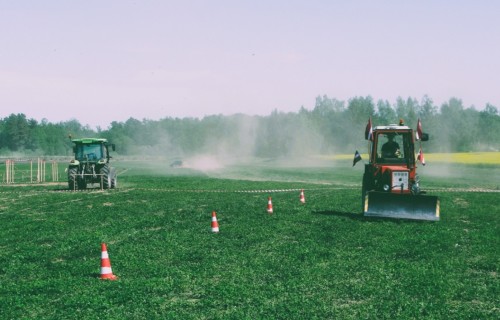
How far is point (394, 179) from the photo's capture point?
19.6 m

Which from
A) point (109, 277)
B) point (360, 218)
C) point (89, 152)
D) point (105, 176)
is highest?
point (89, 152)

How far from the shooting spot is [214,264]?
12172 mm

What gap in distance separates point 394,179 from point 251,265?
9.36m

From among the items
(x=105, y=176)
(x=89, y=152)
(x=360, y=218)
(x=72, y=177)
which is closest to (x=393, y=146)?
(x=360, y=218)

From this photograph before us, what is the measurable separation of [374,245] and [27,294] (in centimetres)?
865

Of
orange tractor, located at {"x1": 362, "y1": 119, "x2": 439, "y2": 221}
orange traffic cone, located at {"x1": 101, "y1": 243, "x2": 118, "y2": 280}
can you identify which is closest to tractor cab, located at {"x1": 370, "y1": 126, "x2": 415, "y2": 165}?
orange tractor, located at {"x1": 362, "y1": 119, "x2": 439, "y2": 221}

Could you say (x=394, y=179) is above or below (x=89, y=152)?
below

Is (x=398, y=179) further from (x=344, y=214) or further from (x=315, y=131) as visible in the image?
(x=315, y=131)

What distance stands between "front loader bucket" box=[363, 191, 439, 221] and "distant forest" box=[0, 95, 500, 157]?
104 meters

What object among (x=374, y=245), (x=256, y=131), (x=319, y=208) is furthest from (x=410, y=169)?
(x=256, y=131)

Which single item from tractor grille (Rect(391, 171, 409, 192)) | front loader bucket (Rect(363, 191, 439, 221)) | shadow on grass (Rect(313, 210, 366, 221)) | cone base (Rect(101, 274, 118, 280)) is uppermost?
tractor grille (Rect(391, 171, 409, 192))

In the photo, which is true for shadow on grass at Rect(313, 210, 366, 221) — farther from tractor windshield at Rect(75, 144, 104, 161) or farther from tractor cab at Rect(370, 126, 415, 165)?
tractor windshield at Rect(75, 144, 104, 161)

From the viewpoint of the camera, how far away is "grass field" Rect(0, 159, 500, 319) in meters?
Answer: 8.90

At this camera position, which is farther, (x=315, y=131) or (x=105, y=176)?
(x=315, y=131)
